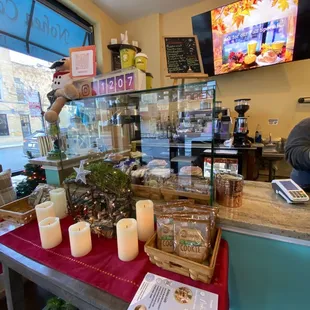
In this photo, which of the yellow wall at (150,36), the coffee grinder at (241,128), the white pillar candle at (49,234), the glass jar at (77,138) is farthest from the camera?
the yellow wall at (150,36)

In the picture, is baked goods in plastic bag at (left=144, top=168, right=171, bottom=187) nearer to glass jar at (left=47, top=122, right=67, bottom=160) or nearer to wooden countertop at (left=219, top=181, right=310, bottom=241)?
wooden countertop at (left=219, top=181, right=310, bottom=241)

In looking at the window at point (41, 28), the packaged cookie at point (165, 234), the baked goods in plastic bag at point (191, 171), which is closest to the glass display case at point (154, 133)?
the baked goods in plastic bag at point (191, 171)

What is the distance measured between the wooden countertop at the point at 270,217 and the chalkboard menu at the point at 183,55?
0.87 metres

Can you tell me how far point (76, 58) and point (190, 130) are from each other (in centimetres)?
→ 85

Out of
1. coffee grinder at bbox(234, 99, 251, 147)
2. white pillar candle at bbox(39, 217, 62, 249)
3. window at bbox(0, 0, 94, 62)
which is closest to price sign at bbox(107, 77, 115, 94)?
white pillar candle at bbox(39, 217, 62, 249)

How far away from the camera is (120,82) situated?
41.0 inches

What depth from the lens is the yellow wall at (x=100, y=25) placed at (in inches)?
94.2

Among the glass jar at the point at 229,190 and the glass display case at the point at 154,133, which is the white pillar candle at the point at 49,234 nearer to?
the glass display case at the point at 154,133

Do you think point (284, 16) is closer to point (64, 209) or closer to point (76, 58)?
point (76, 58)

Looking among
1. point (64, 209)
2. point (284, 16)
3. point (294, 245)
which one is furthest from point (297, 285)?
point (284, 16)

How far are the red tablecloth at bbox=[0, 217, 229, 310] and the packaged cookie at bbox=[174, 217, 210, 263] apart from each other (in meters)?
0.07

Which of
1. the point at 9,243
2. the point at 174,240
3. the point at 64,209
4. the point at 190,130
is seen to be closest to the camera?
the point at 174,240

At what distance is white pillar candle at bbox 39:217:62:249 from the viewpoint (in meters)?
0.72

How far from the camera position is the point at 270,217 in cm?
72
